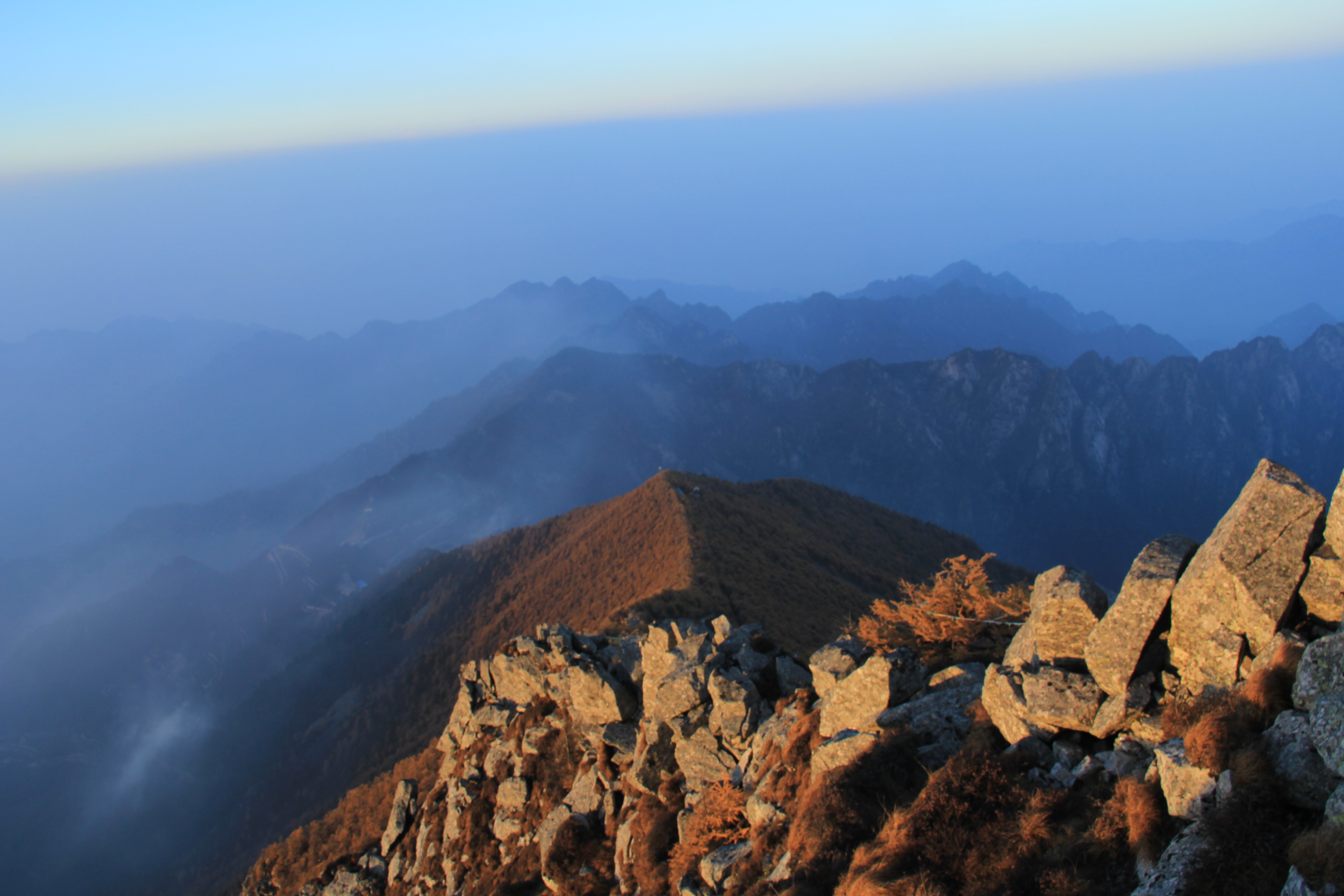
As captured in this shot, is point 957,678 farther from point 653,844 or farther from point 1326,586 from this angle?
point 653,844

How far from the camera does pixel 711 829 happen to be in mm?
19547

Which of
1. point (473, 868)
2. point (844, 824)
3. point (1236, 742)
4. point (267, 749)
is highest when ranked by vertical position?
point (1236, 742)

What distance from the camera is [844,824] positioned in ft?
50.5

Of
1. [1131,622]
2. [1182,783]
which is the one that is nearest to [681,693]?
[1131,622]

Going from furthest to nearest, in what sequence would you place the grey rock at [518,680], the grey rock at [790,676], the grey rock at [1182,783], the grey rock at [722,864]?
the grey rock at [518,680], the grey rock at [790,676], the grey rock at [722,864], the grey rock at [1182,783]

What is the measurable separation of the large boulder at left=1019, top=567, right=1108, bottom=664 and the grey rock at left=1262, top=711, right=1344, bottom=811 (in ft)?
14.9

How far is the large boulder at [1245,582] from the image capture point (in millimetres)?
13266

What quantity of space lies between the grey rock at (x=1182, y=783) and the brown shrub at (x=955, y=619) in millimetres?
8679

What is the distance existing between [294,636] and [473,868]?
147 m

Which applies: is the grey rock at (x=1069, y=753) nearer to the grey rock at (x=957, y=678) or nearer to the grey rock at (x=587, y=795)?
the grey rock at (x=957, y=678)

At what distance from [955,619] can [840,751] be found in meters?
6.70

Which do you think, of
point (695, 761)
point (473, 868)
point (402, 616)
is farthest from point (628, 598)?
point (402, 616)

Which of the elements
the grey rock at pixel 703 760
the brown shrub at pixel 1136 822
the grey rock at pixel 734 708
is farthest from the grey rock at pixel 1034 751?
the grey rock at pixel 703 760

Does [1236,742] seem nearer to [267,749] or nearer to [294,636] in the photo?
[267,749]
